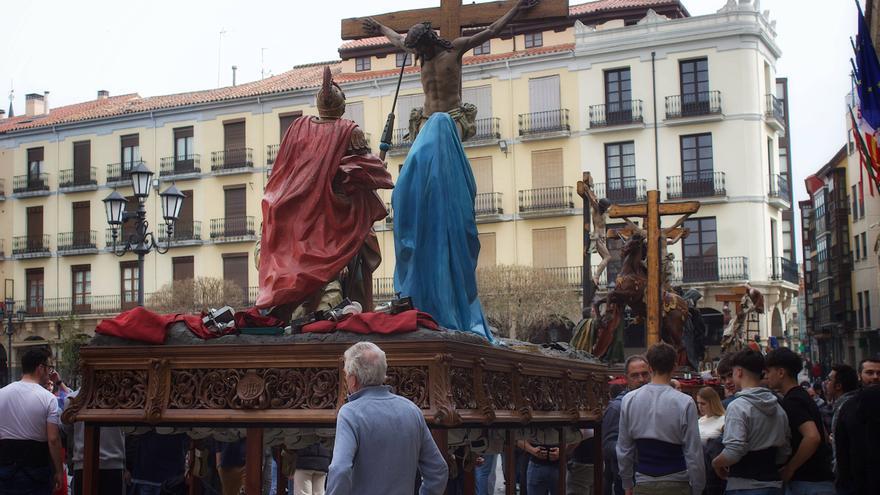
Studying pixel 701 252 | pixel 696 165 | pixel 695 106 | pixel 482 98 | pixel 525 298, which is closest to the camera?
pixel 525 298

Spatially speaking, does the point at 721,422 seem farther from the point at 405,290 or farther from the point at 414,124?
the point at 414,124

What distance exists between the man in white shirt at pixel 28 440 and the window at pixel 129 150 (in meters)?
39.9

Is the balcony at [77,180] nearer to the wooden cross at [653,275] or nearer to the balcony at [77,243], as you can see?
the balcony at [77,243]

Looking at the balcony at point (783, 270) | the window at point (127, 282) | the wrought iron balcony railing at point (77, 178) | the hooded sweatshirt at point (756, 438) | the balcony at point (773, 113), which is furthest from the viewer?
the wrought iron balcony railing at point (77, 178)

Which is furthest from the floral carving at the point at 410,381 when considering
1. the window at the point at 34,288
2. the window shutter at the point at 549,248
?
the window at the point at 34,288

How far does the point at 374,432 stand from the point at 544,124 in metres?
36.5

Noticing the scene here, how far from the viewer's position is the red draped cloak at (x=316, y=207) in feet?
23.3

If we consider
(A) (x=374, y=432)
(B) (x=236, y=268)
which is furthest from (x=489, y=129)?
(A) (x=374, y=432)

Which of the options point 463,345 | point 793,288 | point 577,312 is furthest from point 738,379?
point 793,288

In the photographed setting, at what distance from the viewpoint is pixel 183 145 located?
45.5 meters

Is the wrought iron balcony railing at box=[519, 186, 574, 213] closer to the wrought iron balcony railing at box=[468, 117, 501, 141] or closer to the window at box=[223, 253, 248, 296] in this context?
the wrought iron balcony railing at box=[468, 117, 501, 141]

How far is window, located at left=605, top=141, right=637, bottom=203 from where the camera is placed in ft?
129

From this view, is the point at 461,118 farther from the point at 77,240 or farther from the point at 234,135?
the point at 77,240

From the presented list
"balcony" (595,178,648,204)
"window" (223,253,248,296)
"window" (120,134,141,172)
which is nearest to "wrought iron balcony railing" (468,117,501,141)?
"balcony" (595,178,648,204)
